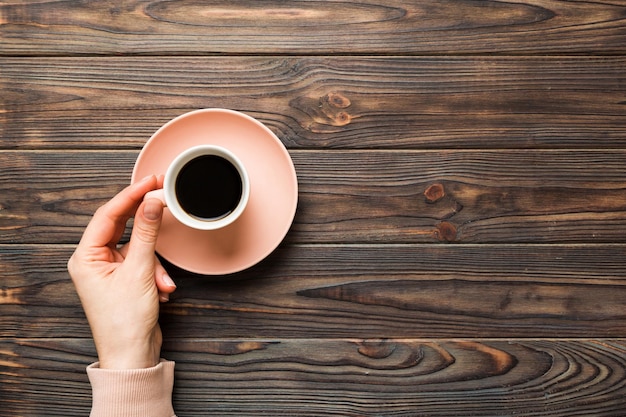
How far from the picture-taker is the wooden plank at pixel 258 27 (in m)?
1.02

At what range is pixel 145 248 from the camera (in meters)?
0.90

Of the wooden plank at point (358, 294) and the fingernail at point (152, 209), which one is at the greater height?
the fingernail at point (152, 209)

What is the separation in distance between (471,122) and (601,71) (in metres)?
0.26

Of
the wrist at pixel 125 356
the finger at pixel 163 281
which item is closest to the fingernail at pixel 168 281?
the finger at pixel 163 281

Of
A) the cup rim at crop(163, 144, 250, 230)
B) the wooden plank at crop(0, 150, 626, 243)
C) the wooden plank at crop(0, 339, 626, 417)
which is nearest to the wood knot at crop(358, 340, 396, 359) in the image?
the wooden plank at crop(0, 339, 626, 417)

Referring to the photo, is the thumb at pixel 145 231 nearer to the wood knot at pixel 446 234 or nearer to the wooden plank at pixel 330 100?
the wooden plank at pixel 330 100

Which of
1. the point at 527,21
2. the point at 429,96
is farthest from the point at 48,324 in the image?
the point at 527,21

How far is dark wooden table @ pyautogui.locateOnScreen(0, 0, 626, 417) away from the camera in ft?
3.35

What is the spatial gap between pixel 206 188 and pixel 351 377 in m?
0.43

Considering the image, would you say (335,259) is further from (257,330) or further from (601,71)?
(601,71)

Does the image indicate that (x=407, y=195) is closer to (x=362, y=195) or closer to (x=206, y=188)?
(x=362, y=195)

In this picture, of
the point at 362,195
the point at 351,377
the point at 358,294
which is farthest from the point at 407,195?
the point at 351,377

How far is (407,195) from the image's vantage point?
1.03 metres

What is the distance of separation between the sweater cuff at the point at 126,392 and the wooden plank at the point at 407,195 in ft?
0.86
